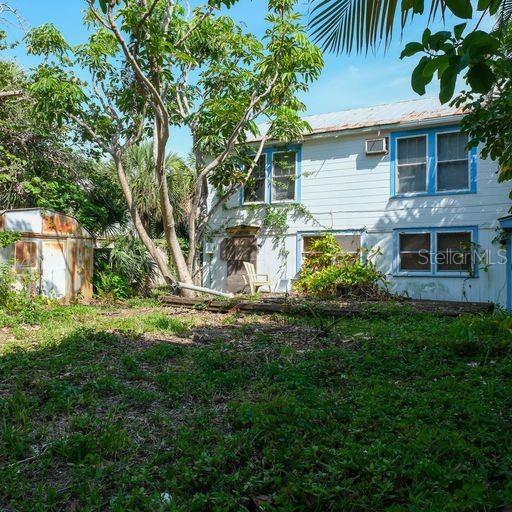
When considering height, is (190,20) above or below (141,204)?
above

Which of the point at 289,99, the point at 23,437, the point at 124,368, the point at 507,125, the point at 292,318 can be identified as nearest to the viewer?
the point at 23,437

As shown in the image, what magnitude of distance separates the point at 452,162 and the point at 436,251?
7.45ft

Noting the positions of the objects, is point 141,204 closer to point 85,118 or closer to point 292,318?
point 85,118

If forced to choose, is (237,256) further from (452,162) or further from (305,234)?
(452,162)

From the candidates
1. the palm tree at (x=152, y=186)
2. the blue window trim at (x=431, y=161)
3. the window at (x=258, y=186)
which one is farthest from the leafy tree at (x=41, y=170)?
the blue window trim at (x=431, y=161)

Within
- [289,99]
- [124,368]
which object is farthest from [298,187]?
[124,368]

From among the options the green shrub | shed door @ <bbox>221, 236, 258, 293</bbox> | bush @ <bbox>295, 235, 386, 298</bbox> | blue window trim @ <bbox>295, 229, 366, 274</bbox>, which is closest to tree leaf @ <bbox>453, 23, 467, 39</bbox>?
the green shrub

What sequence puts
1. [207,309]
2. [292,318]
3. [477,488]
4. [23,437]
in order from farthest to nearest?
[207,309]
[292,318]
[23,437]
[477,488]

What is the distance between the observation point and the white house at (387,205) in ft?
38.3

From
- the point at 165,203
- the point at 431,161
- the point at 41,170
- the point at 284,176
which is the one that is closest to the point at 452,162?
the point at 431,161

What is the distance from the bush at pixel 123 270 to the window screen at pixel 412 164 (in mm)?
7511

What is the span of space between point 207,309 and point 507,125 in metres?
6.93

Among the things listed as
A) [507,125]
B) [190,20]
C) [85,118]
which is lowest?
[507,125]

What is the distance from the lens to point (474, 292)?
Result: 11.7 m
